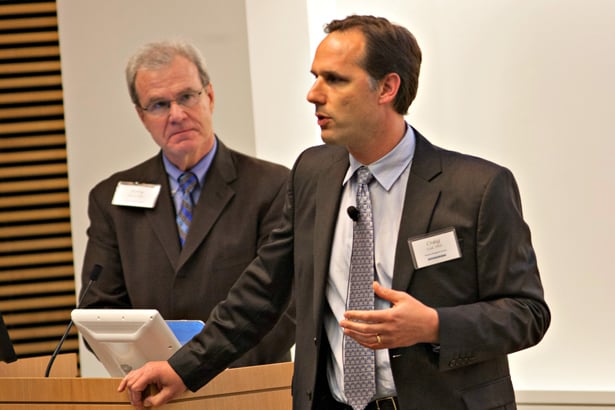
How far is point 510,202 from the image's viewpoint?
2498mm

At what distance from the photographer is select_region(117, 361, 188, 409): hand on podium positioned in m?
2.73

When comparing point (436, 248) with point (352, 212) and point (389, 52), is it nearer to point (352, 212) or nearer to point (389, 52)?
point (352, 212)

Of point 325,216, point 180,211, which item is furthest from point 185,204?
point 325,216

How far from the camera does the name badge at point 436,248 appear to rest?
244 cm

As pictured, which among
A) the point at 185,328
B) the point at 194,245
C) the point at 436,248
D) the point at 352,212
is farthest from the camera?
the point at 194,245

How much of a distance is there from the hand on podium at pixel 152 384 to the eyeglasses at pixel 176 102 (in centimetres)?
136

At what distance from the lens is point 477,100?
4.88 metres

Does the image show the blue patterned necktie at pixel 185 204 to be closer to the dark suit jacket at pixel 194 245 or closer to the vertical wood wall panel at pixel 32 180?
the dark suit jacket at pixel 194 245

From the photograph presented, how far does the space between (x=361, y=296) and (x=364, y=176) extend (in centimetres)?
34

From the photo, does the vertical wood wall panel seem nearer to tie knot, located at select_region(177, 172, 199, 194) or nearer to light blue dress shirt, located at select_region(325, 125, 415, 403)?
tie knot, located at select_region(177, 172, 199, 194)

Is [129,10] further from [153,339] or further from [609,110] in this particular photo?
[153,339]

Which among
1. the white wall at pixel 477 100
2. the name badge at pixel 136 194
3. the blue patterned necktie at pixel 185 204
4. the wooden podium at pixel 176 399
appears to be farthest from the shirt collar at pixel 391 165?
the white wall at pixel 477 100

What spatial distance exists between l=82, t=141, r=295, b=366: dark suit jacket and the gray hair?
0.36 m

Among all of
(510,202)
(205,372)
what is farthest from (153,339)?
(510,202)
